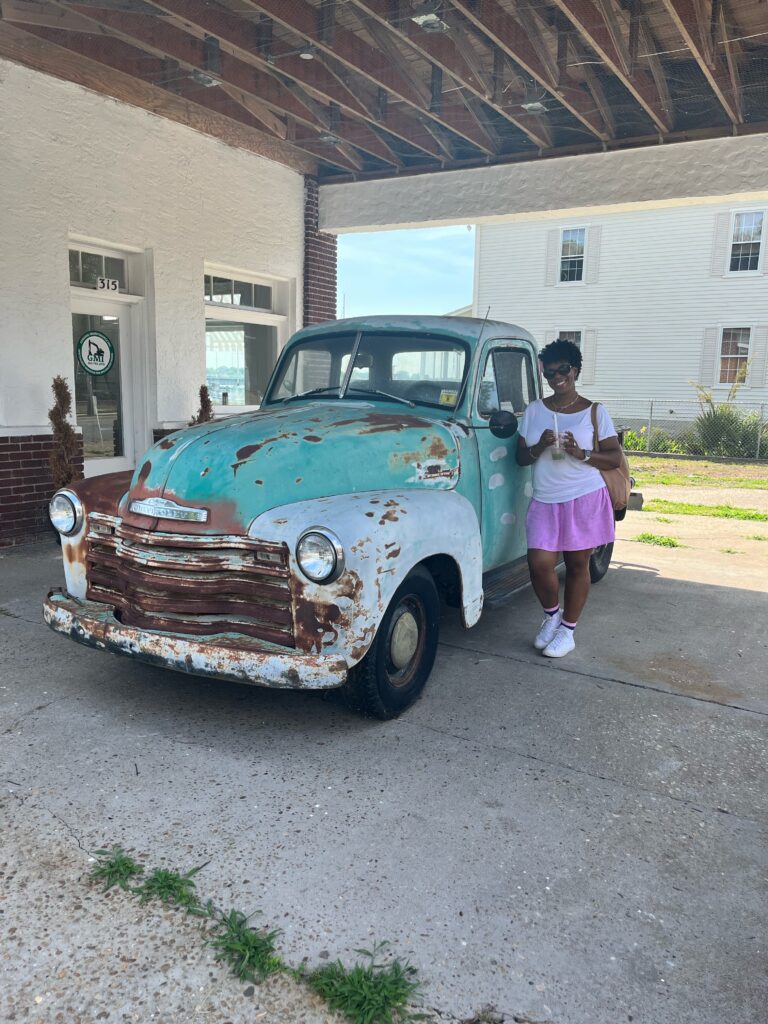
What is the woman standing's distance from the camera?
176 inches

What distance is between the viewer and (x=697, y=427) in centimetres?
1900

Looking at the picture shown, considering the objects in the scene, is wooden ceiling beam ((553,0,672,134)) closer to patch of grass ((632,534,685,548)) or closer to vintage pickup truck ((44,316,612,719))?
vintage pickup truck ((44,316,612,719))

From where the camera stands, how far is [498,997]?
84.9 inches

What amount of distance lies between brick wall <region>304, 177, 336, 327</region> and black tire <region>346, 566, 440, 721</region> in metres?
7.11

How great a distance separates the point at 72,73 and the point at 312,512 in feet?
20.4

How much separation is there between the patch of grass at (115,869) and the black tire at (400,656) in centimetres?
122

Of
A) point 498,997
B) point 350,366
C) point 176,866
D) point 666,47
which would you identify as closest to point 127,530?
point 176,866

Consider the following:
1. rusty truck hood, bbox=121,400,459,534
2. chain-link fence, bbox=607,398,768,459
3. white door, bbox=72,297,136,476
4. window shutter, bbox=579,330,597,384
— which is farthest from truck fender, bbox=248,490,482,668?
window shutter, bbox=579,330,597,384

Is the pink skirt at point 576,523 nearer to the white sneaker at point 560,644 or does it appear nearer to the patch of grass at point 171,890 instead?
the white sneaker at point 560,644

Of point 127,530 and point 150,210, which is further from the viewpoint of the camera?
point 150,210

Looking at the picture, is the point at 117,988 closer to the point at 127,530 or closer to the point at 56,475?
the point at 127,530

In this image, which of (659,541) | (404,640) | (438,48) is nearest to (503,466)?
(404,640)

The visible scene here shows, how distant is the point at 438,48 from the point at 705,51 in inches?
89.4

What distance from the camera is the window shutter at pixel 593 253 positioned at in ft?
70.3
